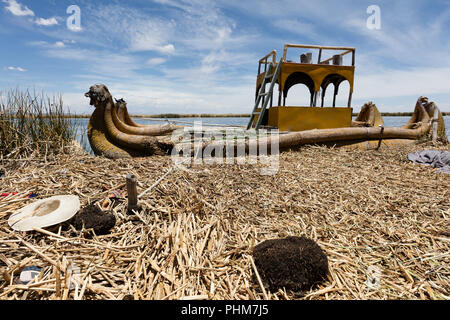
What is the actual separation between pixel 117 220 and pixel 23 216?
0.94m

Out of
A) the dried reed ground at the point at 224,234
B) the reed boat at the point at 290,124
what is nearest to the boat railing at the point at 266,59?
the reed boat at the point at 290,124

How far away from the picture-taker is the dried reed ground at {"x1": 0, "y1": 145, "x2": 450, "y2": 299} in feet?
6.85

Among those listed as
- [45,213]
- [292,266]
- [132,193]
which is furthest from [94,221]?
[292,266]

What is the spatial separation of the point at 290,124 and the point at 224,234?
6.96m

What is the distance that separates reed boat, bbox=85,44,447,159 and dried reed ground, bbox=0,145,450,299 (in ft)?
4.97

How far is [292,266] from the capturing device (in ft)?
6.86

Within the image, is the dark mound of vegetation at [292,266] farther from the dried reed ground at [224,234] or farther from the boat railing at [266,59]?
the boat railing at [266,59]

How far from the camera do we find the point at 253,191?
12.8ft

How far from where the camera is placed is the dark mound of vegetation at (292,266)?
2057 millimetres

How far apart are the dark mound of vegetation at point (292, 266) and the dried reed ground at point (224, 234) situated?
0.08 m

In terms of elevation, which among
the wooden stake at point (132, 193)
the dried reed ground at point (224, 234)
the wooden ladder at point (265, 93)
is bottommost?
the dried reed ground at point (224, 234)

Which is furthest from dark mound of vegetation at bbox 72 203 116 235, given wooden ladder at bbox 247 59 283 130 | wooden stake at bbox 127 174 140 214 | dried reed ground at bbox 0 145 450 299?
wooden ladder at bbox 247 59 283 130

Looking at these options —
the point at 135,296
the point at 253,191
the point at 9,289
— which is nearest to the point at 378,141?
the point at 253,191
